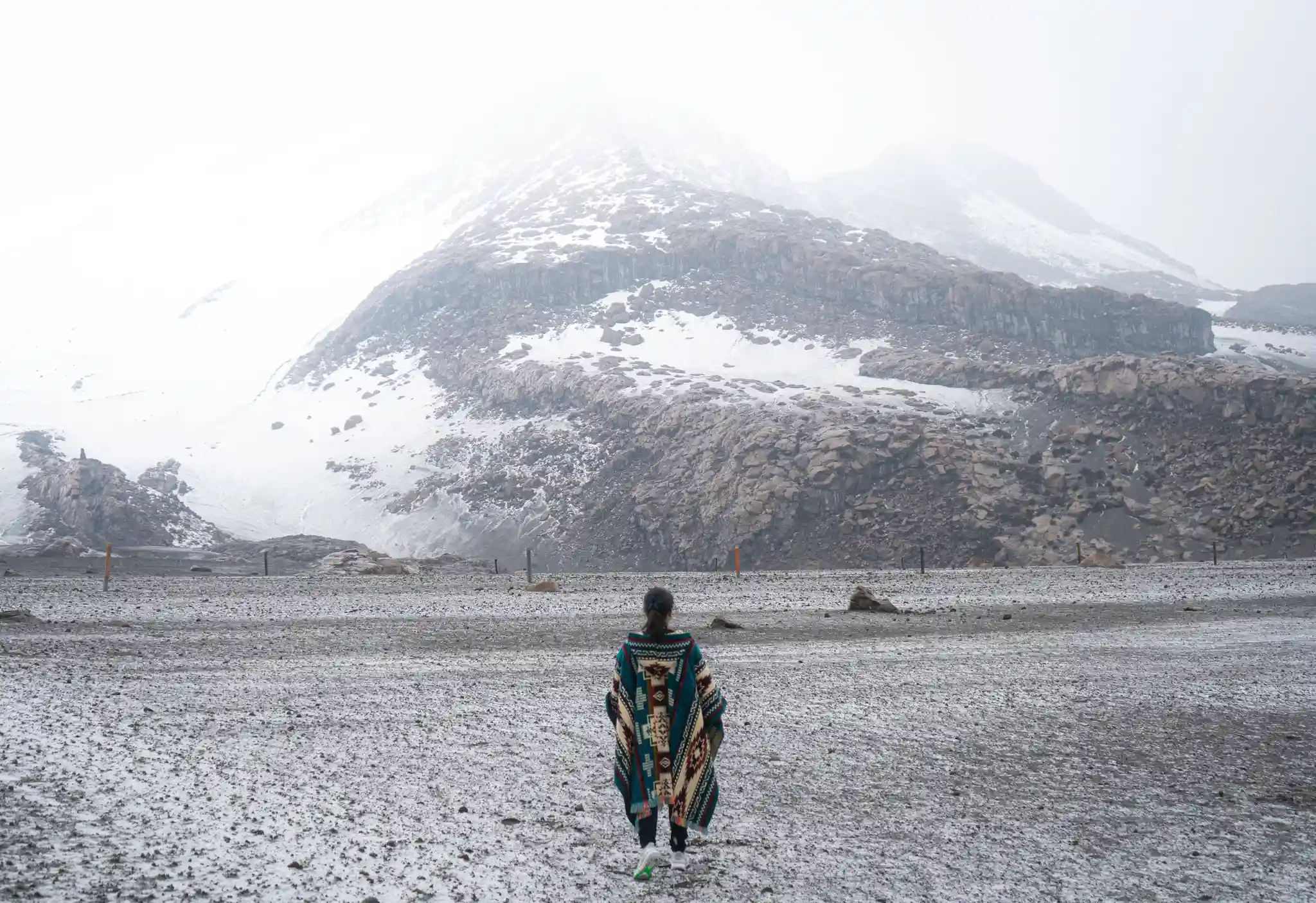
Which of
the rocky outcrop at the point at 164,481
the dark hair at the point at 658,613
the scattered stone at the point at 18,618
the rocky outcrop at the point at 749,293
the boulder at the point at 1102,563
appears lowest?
the boulder at the point at 1102,563

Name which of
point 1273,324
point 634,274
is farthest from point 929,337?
point 1273,324

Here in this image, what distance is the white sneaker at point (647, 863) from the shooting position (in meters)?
5.43

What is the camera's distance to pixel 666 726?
5.56 metres

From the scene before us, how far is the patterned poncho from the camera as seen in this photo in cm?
554

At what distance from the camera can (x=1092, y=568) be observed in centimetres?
3484

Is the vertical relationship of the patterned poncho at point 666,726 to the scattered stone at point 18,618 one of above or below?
above

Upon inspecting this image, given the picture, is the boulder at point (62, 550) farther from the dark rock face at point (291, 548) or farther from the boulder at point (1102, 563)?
the boulder at point (1102, 563)

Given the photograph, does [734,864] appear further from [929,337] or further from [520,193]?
[520,193]

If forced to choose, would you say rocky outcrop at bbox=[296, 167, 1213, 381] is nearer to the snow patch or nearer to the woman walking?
the snow patch

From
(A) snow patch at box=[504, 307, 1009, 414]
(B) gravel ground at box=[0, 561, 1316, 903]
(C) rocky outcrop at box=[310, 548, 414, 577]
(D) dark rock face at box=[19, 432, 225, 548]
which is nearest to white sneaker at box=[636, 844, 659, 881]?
(B) gravel ground at box=[0, 561, 1316, 903]

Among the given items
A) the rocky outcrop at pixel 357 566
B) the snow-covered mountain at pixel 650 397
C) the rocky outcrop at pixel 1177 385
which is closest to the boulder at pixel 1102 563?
the snow-covered mountain at pixel 650 397

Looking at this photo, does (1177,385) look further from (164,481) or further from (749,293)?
(164,481)

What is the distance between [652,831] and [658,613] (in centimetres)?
142

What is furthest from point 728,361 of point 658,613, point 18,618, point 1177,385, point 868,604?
point 658,613
